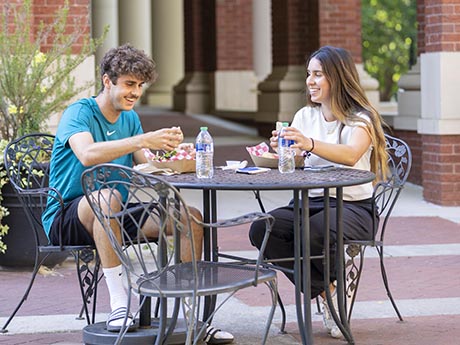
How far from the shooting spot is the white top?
18.2 ft

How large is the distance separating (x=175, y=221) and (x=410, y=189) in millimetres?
7576

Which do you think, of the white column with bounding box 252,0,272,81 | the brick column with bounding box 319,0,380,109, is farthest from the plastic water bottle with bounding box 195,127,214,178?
the white column with bounding box 252,0,272,81

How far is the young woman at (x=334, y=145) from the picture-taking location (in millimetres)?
5371

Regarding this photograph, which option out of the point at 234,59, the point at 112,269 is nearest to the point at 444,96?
the point at 112,269

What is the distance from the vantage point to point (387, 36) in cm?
3659

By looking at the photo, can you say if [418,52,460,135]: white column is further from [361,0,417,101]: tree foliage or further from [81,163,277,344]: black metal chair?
[361,0,417,101]: tree foliage

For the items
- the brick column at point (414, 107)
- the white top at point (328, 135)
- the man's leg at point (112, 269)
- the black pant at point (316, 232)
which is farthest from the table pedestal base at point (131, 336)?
the brick column at point (414, 107)

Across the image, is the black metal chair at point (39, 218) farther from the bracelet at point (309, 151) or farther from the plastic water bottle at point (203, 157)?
the bracelet at point (309, 151)

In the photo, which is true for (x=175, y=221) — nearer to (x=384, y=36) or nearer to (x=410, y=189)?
(x=410, y=189)

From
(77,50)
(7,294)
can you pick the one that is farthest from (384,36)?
(7,294)

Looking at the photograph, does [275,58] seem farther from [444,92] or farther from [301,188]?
[301,188]

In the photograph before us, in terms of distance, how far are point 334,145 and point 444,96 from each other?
201 inches

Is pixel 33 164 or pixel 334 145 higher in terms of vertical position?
pixel 334 145

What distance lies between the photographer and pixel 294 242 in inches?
200
